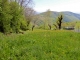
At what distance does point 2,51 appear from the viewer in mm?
11797

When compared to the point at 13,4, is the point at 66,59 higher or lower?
lower

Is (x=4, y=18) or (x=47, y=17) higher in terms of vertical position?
(x=47, y=17)

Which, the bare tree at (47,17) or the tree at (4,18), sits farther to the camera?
the bare tree at (47,17)

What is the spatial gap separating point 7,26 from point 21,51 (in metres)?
18.0

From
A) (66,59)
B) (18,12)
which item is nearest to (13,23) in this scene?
(18,12)

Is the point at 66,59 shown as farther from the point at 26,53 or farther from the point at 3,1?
the point at 3,1

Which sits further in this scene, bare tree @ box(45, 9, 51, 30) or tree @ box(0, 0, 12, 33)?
bare tree @ box(45, 9, 51, 30)

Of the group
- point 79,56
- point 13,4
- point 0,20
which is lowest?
point 79,56

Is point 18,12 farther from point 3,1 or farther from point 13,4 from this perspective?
point 3,1

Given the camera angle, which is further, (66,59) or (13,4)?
(13,4)

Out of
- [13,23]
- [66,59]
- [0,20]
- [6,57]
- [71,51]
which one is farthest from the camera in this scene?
[13,23]

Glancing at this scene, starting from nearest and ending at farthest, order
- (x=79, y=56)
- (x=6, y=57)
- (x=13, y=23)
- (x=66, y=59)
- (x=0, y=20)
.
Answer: (x=6, y=57), (x=66, y=59), (x=79, y=56), (x=0, y=20), (x=13, y=23)

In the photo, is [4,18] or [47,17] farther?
[47,17]

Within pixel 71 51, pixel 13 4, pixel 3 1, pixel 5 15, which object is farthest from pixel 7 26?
pixel 71 51
